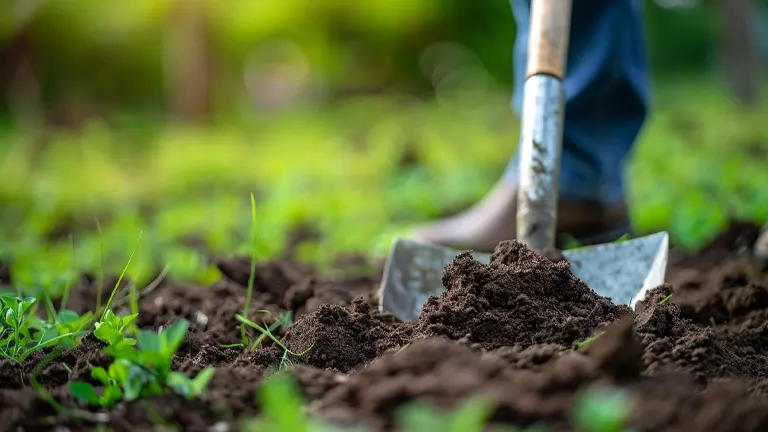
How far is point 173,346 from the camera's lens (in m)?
0.95

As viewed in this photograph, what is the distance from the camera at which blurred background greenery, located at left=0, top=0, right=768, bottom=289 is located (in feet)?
9.36

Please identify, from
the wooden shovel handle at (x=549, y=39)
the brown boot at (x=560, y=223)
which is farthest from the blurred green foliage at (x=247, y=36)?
the wooden shovel handle at (x=549, y=39)

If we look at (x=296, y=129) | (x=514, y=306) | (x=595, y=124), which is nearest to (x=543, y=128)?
(x=514, y=306)

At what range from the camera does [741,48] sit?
8.15 m

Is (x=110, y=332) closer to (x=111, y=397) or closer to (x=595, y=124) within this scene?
(x=111, y=397)

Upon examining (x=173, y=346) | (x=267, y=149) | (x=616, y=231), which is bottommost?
(x=267, y=149)

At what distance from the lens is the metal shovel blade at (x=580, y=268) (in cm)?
166

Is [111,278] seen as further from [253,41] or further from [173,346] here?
[253,41]

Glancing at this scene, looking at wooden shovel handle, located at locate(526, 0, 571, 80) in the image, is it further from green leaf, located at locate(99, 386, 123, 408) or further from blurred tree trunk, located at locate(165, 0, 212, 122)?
blurred tree trunk, located at locate(165, 0, 212, 122)

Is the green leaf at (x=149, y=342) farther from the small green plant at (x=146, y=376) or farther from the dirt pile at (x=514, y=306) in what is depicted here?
the dirt pile at (x=514, y=306)

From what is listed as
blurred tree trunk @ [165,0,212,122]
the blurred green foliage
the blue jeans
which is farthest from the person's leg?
the blurred green foliage

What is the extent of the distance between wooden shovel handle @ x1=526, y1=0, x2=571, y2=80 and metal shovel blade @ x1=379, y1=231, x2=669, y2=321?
431mm

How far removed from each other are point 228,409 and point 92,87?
452 inches

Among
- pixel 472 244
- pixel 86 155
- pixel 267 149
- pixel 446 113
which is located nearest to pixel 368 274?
pixel 472 244
